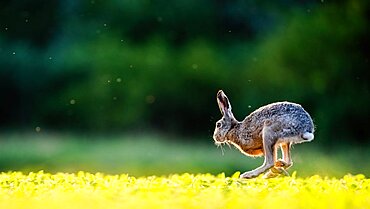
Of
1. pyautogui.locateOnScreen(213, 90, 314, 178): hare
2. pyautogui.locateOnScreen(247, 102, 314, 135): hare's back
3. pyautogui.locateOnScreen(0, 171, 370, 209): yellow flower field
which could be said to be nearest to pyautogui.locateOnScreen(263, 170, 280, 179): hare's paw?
pyautogui.locateOnScreen(213, 90, 314, 178): hare

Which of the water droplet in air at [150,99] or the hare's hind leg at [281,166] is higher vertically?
the water droplet in air at [150,99]

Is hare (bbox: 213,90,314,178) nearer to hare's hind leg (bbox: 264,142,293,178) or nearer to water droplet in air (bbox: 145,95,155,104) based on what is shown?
hare's hind leg (bbox: 264,142,293,178)

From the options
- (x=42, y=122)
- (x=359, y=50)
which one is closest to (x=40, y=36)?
(x=42, y=122)

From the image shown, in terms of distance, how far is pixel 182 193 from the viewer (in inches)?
295

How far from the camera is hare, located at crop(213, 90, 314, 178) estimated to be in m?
9.41

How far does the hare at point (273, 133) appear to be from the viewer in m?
9.41

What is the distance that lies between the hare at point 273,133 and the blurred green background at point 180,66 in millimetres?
8115

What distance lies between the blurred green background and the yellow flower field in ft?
29.7

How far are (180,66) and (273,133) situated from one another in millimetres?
9527

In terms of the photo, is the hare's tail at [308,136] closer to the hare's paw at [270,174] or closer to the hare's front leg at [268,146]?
the hare's front leg at [268,146]

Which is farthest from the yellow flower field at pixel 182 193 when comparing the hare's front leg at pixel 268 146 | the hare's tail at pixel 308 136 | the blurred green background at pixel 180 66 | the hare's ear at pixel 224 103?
the blurred green background at pixel 180 66

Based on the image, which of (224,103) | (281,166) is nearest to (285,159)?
(281,166)

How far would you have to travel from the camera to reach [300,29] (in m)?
18.9

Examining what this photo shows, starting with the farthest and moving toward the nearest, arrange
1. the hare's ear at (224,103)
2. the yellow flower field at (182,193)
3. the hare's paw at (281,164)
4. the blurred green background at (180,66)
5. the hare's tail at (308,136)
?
the blurred green background at (180,66) < the hare's ear at (224,103) < the hare's paw at (281,164) < the hare's tail at (308,136) < the yellow flower field at (182,193)
